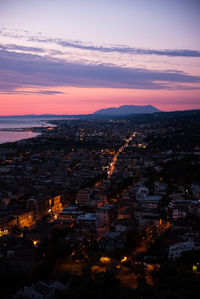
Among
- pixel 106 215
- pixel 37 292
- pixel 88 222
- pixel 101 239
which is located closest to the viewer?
pixel 37 292

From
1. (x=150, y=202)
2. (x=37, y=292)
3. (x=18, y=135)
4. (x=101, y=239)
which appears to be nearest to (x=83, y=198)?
(x=150, y=202)

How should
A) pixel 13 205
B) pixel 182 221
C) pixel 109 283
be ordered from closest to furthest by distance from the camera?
pixel 109 283, pixel 182 221, pixel 13 205

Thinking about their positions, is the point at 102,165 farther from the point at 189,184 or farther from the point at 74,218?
the point at 74,218

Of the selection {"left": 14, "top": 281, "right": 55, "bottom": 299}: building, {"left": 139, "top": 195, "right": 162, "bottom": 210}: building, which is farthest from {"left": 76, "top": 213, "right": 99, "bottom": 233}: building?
{"left": 14, "top": 281, "right": 55, "bottom": 299}: building

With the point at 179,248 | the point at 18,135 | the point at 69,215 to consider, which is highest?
the point at 18,135

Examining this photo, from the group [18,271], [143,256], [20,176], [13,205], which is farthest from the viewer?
[20,176]

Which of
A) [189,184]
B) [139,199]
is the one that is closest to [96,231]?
[139,199]

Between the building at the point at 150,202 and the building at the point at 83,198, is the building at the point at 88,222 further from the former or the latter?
the building at the point at 83,198

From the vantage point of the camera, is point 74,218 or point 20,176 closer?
point 74,218

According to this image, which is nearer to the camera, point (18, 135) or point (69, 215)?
point (69, 215)

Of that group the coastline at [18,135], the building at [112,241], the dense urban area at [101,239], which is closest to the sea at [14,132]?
the coastline at [18,135]

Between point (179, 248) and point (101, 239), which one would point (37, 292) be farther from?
point (179, 248)
